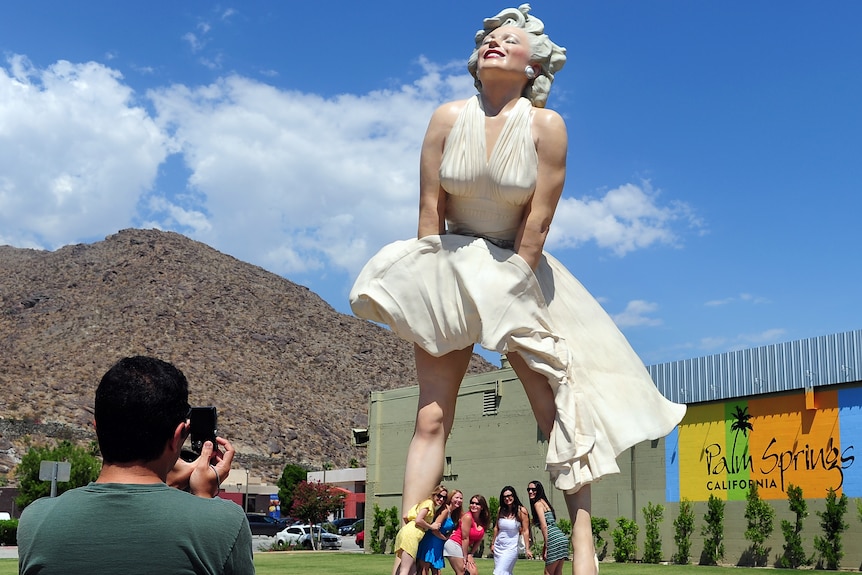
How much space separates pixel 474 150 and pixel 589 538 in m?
2.27

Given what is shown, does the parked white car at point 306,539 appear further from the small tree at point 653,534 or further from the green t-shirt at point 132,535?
the green t-shirt at point 132,535

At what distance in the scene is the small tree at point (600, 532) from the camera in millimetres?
24672

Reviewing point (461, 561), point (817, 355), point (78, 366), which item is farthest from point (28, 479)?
point (78, 366)

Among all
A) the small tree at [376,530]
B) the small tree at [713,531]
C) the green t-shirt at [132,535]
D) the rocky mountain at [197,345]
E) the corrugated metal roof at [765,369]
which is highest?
the rocky mountain at [197,345]

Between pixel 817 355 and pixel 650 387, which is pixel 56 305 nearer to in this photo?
pixel 817 355

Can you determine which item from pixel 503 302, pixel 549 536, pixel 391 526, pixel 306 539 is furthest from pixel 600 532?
pixel 503 302

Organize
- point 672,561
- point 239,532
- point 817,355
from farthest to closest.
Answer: point 672,561 → point 817,355 → point 239,532

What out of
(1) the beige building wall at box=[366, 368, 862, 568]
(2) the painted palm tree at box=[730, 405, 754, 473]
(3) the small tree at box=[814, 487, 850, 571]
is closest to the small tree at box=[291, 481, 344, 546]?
(1) the beige building wall at box=[366, 368, 862, 568]

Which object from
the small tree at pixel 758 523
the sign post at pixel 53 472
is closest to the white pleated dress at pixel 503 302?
the sign post at pixel 53 472

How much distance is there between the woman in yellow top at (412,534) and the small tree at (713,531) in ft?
58.3

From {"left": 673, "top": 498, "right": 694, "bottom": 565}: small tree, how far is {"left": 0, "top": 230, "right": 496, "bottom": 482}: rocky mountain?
47.6 metres

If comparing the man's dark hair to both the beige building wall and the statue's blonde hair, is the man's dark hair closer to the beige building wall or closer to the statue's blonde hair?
the statue's blonde hair

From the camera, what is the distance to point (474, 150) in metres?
5.79

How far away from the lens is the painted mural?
65.4 feet
